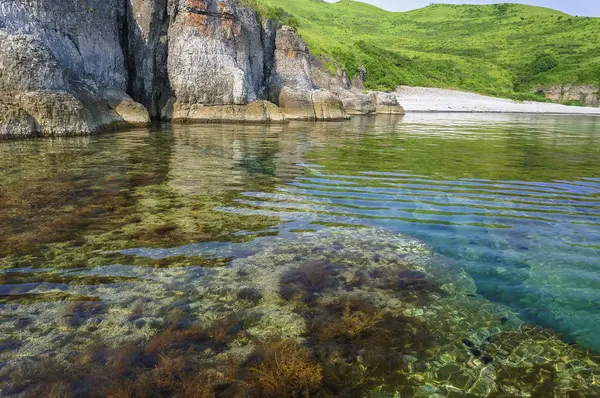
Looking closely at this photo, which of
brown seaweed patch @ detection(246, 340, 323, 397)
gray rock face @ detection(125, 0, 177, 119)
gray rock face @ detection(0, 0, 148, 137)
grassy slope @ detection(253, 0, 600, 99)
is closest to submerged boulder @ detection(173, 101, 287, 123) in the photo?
gray rock face @ detection(125, 0, 177, 119)

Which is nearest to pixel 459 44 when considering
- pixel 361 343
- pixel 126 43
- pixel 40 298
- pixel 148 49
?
pixel 148 49

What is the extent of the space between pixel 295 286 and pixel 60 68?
18.7 meters

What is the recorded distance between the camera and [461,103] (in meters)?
60.0

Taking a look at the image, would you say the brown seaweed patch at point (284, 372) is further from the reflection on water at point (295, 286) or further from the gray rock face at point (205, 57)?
the gray rock face at point (205, 57)

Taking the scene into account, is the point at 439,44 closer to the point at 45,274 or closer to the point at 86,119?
the point at 86,119

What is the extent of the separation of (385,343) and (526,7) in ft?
561

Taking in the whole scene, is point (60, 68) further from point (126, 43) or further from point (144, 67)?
point (126, 43)

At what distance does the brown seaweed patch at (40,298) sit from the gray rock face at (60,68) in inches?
603

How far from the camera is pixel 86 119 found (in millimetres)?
19031

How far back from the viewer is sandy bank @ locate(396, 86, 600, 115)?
56.6 m

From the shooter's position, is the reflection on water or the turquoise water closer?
the reflection on water

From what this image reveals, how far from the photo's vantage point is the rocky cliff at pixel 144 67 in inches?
685

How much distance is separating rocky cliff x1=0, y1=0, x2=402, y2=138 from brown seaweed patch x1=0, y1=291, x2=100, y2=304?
15322 mm

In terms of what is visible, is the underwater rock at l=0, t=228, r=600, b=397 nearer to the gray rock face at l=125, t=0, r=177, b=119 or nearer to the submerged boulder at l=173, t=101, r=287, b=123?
the submerged boulder at l=173, t=101, r=287, b=123
